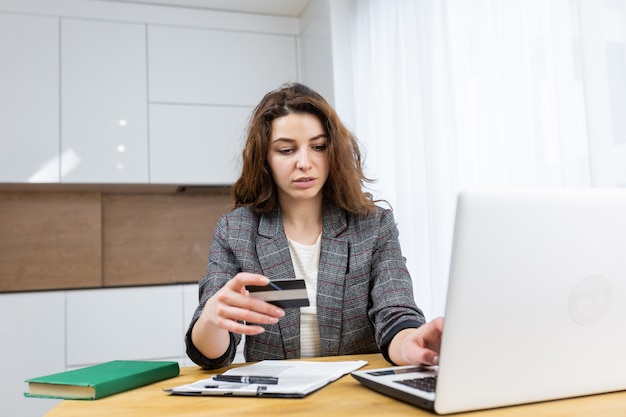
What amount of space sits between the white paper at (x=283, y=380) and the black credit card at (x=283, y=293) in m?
0.12

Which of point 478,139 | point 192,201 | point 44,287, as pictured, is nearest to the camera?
point 478,139

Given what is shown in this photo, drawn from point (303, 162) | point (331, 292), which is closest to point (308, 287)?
point (331, 292)

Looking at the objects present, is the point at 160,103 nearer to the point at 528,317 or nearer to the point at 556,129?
the point at 556,129

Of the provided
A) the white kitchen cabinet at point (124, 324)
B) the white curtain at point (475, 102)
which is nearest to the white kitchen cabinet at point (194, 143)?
the white kitchen cabinet at point (124, 324)

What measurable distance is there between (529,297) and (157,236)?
313 cm

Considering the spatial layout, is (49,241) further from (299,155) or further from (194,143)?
(299,155)

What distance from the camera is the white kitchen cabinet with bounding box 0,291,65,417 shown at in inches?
111

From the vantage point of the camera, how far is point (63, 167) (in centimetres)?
312

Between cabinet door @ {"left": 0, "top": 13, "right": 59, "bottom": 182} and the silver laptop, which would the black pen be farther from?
cabinet door @ {"left": 0, "top": 13, "right": 59, "bottom": 182}

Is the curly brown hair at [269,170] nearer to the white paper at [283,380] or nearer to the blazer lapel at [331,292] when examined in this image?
the blazer lapel at [331,292]

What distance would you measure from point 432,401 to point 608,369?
25 centimetres

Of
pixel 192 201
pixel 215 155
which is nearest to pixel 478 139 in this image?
pixel 215 155

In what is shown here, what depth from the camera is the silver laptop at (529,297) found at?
0.69 m

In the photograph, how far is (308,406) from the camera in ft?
2.70
